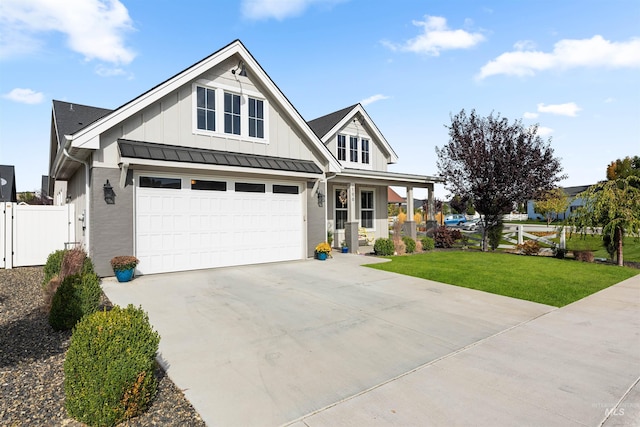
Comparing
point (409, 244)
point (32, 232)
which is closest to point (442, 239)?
point (409, 244)

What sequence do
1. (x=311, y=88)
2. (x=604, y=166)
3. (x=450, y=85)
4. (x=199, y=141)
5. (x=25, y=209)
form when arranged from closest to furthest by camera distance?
(x=199, y=141)
(x=25, y=209)
(x=450, y=85)
(x=311, y=88)
(x=604, y=166)

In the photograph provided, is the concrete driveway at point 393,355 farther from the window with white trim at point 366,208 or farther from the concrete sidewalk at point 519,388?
the window with white trim at point 366,208

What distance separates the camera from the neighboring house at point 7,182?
23.8 metres

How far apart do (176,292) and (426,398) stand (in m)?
5.93

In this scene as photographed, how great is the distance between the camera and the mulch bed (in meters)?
2.86

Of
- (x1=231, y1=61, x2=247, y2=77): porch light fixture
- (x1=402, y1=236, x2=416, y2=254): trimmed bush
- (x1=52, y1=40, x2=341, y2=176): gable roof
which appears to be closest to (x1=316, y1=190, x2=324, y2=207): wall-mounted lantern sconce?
(x1=52, y1=40, x2=341, y2=176): gable roof

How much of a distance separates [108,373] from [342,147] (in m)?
15.2

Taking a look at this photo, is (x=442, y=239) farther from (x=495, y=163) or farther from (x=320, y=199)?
(x=320, y=199)

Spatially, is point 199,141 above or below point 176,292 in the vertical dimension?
above

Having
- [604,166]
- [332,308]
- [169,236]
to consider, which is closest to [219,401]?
[332,308]

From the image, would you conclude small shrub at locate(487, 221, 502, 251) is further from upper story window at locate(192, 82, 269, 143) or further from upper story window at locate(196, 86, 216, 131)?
upper story window at locate(196, 86, 216, 131)

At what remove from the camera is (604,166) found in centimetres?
4806

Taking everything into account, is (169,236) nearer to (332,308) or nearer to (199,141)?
(199,141)

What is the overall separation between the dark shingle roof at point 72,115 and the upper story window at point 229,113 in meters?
4.44
